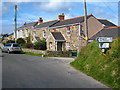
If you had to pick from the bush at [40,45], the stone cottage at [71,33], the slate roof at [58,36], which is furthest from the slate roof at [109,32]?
the bush at [40,45]

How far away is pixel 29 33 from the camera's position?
4491cm

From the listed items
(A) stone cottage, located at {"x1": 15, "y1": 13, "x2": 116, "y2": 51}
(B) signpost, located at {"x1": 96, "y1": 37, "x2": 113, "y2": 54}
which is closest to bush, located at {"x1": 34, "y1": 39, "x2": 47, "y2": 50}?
(A) stone cottage, located at {"x1": 15, "y1": 13, "x2": 116, "y2": 51}

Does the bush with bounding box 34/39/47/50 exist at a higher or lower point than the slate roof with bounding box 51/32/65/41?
lower

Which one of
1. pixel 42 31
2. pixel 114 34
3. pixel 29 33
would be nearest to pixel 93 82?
pixel 114 34

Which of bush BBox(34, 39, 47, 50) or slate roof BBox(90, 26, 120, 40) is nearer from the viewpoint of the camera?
slate roof BBox(90, 26, 120, 40)

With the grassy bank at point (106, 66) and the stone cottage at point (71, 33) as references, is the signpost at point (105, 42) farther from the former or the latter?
the stone cottage at point (71, 33)

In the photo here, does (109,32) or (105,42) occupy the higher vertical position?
(109,32)

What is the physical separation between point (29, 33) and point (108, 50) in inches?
1408

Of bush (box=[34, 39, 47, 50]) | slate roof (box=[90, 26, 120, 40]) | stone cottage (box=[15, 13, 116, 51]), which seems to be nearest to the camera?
slate roof (box=[90, 26, 120, 40])

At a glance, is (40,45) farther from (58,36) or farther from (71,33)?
(71,33)

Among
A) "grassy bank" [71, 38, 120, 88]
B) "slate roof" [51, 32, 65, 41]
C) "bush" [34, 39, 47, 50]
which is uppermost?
"slate roof" [51, 32, 65, 41]

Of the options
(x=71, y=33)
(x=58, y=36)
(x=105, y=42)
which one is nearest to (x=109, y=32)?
(x=71, y=33)

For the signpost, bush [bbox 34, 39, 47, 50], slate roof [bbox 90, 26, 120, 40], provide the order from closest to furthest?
1. the signpost
2. slate roof [bbox 90, 26, 120, 40]
3. bush [bbox 34, 39, 47, 50]

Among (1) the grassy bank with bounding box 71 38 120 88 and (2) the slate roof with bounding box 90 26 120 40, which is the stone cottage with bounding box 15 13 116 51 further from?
(1) the grassy bank with bounding box 71 38 120 88
